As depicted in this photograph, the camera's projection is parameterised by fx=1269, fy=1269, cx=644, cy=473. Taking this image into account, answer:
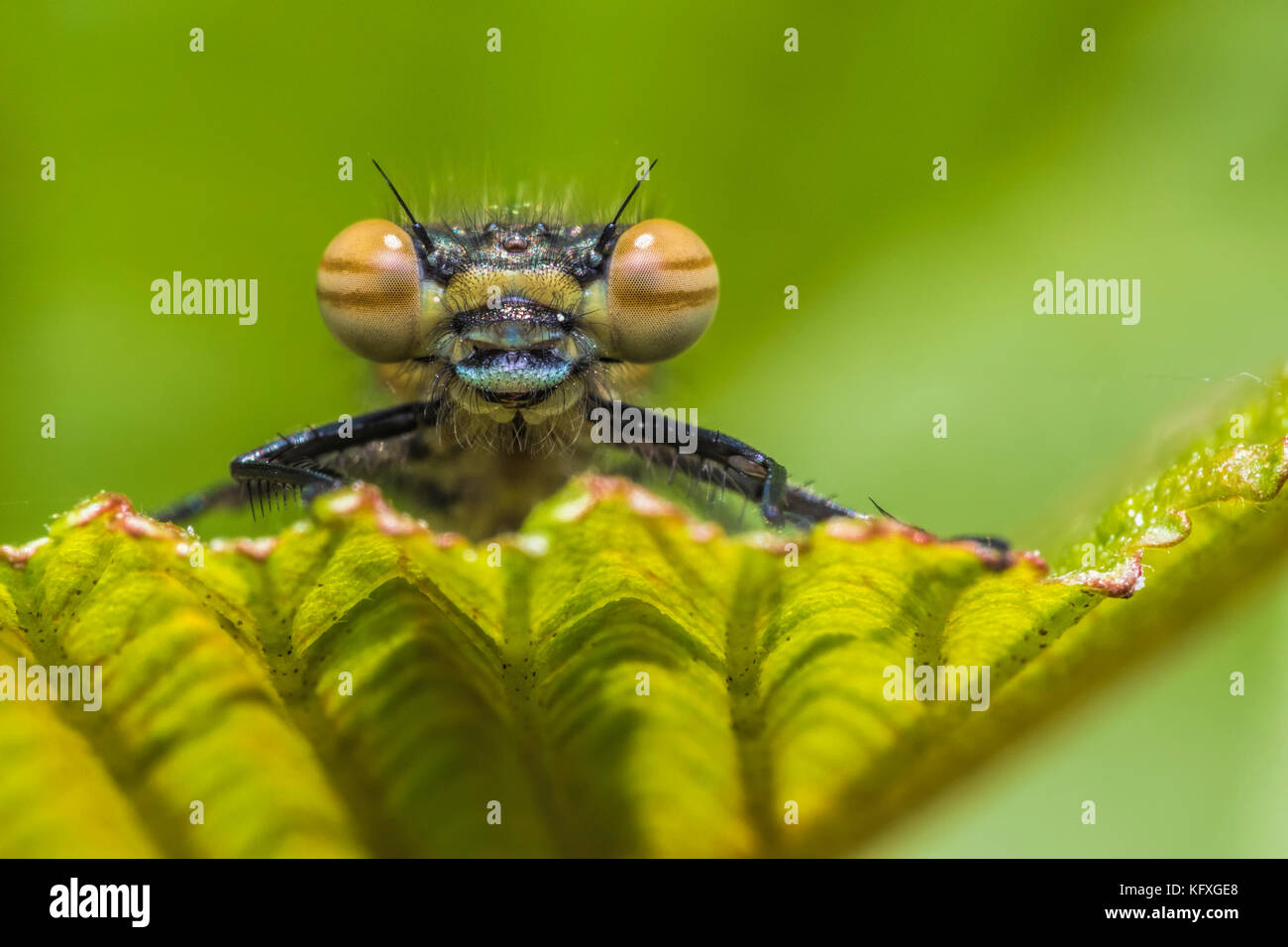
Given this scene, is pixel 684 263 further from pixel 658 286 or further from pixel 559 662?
pixel 559 662

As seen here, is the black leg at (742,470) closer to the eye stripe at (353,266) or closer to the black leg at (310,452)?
the black leg at (310,452)

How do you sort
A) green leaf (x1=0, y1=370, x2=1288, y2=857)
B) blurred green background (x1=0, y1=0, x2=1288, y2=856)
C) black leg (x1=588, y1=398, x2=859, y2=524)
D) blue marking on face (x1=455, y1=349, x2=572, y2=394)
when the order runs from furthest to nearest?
1. blurred green background (x1=0, y1=0, x2=1288, y2=856)
2. black leg (x1=588, y1=398, x2=859, y2=524)
3. blue marking on face (x1=455, y1=349, x2=572, y2=394)
4. green leaf (x1=0, y1=370, x2=1288, y2=857)

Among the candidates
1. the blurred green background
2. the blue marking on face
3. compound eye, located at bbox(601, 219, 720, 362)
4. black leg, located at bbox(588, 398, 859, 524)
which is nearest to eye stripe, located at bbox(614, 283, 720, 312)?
compound eye, located at bbox(601, 219, 720, 362)

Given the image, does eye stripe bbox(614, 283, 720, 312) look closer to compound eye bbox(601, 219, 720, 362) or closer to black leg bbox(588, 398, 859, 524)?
compound eye bbox(601, 219, 720, 362)

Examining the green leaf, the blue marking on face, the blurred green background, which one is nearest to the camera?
the green leaf

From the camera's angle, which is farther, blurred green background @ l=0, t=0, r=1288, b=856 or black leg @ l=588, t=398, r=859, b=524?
blurred green background @ l=0, t=0, r=1288, b=856

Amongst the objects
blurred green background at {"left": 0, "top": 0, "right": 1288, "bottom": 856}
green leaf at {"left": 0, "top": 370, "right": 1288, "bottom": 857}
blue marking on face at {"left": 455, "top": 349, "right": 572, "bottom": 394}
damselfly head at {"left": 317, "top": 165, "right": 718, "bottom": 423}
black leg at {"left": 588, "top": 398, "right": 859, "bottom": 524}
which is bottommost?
Answer: green leaf at {"left": 0, "top": 370, "right": 1288, "bottom": 857}

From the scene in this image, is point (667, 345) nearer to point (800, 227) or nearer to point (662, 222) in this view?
point (662, 222)

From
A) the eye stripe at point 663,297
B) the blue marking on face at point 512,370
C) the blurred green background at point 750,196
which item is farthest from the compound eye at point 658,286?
the blurred green background at point 750,196

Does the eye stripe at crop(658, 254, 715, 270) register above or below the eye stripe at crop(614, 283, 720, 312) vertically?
above
